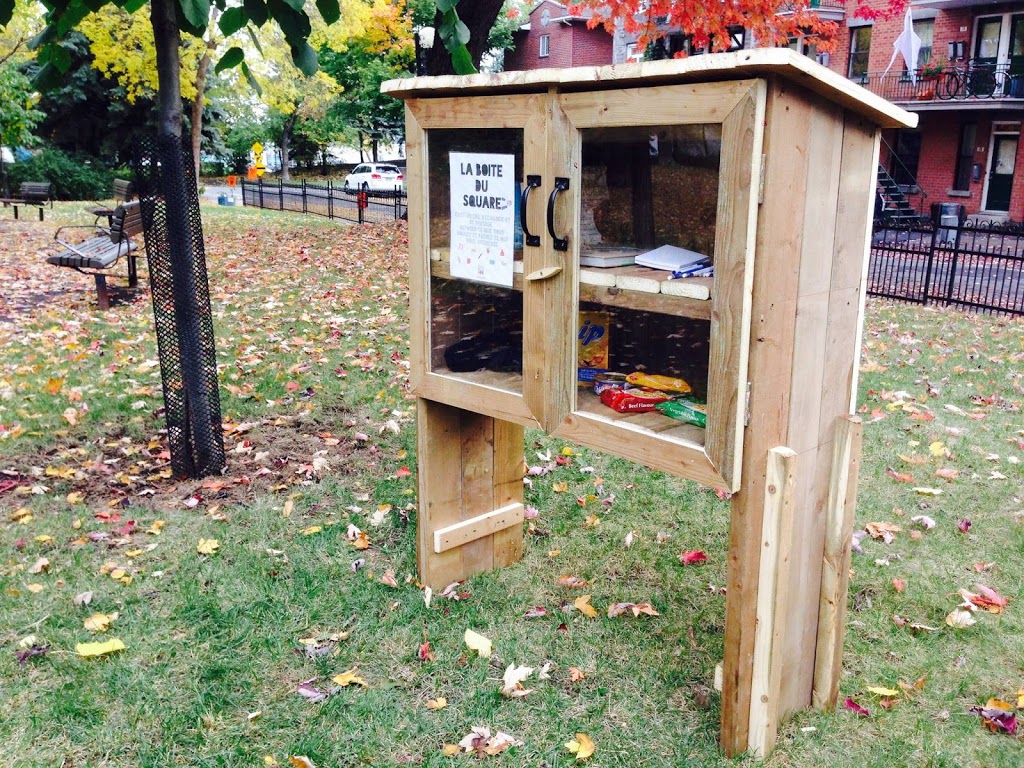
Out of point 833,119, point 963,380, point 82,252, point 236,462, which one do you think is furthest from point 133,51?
point 833,119

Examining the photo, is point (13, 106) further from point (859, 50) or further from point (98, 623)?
point (859, 50)

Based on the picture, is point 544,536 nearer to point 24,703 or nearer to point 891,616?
point 891,616

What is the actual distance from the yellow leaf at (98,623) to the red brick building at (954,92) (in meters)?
22.7

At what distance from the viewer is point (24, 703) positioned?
2.98 metres

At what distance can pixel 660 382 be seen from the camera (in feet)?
9.59

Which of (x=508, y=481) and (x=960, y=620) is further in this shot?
(x=508, y=481)

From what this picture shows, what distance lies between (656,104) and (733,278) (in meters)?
0.54

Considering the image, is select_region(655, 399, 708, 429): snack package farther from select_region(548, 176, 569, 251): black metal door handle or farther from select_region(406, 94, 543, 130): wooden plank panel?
select_region(406, 94, 543, 130): wooden plank panel

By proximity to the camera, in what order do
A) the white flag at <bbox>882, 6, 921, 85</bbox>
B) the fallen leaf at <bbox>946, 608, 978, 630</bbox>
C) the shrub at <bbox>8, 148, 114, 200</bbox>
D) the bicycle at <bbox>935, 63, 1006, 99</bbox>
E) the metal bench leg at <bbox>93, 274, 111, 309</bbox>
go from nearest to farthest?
the fallen leaf at <bbox>946, 608, 978, 630</bbox>, the metal bench leg at <bbox>93, 274, 111, 309</bbox>, the white flag at <bbox>882, 6, 921, 85</bbox>, the bicycle at <bbox>935, 63, 1006, 99</bbox>, the shrub at <bbox>8, 148, 114, 200</bbox>

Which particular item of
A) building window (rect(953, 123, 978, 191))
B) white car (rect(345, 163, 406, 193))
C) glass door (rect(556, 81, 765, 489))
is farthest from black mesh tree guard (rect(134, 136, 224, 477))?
white car (rect(345, 163, 406, 193))

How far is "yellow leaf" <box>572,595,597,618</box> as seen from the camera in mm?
3660

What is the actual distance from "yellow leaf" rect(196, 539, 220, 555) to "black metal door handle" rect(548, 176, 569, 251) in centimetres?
227

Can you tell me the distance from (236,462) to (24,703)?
2.19 m

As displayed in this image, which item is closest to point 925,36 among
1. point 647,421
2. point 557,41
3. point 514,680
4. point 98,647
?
point 557,41
